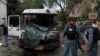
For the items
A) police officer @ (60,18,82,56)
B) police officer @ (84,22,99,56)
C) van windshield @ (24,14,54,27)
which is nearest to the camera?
police officer @ (84,22,99,56)

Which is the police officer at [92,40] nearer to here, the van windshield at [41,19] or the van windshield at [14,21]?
the van windshield at [41,19]

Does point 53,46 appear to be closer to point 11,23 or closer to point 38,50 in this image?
point 38,50

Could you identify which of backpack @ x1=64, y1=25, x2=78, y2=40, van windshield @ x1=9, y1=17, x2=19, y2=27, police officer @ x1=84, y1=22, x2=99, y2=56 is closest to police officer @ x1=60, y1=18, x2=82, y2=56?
backpack @ x1=64, y1=25, x2=78, y2=40

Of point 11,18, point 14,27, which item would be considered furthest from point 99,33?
point 11,18

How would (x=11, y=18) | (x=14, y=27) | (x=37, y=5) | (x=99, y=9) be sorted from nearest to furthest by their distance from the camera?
(x=14, y=27) → (x=11, y=18) → (x=37, y=5) → (x=99, y=9)

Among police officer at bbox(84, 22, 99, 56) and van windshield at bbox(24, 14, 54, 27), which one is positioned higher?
van windshield at bbox(24, 14, 54, 27)

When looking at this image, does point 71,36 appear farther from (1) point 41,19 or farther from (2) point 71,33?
(1) point 41,19

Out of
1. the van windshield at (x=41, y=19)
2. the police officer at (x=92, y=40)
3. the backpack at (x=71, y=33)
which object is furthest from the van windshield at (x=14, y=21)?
the police officer at (x=92, y=40)

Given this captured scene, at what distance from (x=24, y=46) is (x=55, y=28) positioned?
2.40 meters

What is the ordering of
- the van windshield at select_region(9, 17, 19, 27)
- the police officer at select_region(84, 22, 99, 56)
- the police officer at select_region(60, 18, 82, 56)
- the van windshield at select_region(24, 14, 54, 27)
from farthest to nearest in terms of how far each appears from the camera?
the van windshield at select_region(9, 17, 19, 27) < the van windshield at select_region(24, 14, 54, 27) < the police officer at select_region(60, 18, 82, 56) < the police officer at select_region(84, 22, 99, 56)

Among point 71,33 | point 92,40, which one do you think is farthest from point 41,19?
point 92,40

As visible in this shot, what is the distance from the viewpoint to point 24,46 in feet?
50.8

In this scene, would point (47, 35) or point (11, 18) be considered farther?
point (11, 18)

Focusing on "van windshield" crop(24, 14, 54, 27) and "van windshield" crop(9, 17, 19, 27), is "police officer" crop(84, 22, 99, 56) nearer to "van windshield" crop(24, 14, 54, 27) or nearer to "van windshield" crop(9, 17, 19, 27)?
"van windshield" crop(24, 14, 54, 27)
